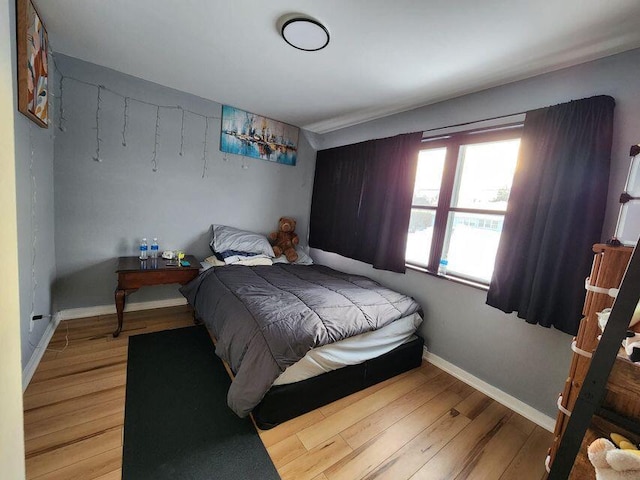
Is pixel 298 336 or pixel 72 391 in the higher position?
pixel 298 336

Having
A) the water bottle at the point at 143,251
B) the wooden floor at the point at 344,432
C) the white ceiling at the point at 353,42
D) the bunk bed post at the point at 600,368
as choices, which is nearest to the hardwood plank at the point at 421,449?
the wooden floor at the point at 344,432

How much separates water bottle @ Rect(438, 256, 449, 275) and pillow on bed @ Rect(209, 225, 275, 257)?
1880 mm

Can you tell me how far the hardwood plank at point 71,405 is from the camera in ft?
4.51

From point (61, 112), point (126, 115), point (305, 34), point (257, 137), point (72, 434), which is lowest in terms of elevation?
point (72, 434)

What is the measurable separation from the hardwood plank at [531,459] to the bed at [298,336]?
817mm

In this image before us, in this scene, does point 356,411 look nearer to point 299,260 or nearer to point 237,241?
point 299,260

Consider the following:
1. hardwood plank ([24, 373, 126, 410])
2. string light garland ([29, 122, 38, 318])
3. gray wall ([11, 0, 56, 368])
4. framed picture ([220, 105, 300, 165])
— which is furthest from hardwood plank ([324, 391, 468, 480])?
framed picture ([220, 105, 300, 165])

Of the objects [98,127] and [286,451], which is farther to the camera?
[98,127]

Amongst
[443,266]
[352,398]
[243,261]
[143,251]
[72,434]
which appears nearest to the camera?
[72,434]

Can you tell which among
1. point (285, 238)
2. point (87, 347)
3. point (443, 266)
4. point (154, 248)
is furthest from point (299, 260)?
point (87, 347)

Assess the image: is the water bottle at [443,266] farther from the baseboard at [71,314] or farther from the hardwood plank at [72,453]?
the baseboard at [71,314]

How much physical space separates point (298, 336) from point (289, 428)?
548 mm

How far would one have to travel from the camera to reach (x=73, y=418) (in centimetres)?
140

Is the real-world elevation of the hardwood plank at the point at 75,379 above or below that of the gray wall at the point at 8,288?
below
